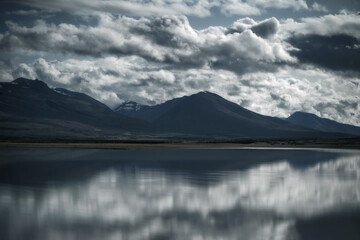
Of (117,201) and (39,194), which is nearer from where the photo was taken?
(117,201)

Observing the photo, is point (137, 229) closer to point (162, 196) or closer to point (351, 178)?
point (162, 196)

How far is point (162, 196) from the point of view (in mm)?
31328

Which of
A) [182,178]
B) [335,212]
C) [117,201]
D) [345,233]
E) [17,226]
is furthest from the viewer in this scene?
[182,178]

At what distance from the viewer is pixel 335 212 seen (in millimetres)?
25469

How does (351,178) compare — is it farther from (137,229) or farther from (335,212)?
(137,229)

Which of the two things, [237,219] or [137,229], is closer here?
[137,229]

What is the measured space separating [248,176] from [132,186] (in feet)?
52.1

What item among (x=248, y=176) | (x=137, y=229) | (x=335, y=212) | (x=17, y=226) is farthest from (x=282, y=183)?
(x=17, y=226)

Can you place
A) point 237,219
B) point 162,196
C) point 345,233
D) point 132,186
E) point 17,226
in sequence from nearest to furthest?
point 345,233, point 17,226, point 237,219, point 162,196, point 132,186

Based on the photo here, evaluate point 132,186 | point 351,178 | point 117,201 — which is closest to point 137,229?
point 117,201

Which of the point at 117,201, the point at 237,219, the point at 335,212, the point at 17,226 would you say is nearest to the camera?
the point at 17,226

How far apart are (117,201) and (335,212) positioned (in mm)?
16188

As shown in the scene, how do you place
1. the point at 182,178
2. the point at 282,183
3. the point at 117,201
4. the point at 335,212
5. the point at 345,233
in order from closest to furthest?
1. the point at 345,233
2. the point at 335,212
3. the point at 117,201
4. the point at 282,183
5. the point at 182,178

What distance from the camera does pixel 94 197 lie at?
3058 centimetres
